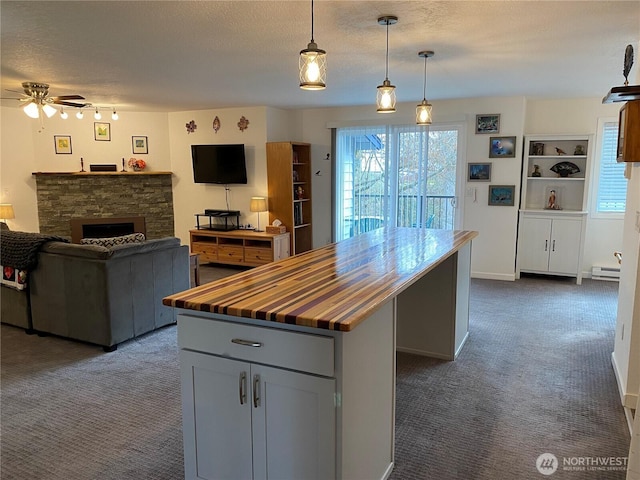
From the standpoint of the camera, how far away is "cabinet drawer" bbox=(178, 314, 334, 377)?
1633 millimetres

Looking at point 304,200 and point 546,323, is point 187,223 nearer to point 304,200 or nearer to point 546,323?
point 304,200

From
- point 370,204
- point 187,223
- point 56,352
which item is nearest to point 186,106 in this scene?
point 187,223

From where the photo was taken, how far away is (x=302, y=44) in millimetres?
3256

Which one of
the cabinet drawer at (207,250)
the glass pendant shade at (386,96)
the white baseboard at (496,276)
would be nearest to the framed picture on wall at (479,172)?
the white baseboard at (496,276)

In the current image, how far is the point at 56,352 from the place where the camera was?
3.68 m

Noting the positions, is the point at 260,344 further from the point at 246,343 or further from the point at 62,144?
the point at 62,144

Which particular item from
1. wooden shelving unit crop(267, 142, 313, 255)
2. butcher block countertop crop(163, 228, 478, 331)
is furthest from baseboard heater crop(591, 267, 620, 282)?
wooden shelving unit crop(267, 142, 313, 255)

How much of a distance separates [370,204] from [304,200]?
1.02m

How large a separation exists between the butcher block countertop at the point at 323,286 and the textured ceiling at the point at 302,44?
1413mm

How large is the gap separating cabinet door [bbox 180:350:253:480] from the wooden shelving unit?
4867mm

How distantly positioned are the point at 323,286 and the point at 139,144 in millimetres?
6081

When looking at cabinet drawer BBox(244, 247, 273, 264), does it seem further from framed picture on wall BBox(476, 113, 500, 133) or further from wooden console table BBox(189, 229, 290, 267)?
framed picture on wall BBox(476, 113, 500, 133)

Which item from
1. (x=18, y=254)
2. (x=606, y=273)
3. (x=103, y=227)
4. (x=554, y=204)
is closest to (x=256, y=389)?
(x=18, y=254)

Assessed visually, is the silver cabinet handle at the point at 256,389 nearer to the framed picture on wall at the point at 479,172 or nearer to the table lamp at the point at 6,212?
the framed picture on wall at the point at 479,172
